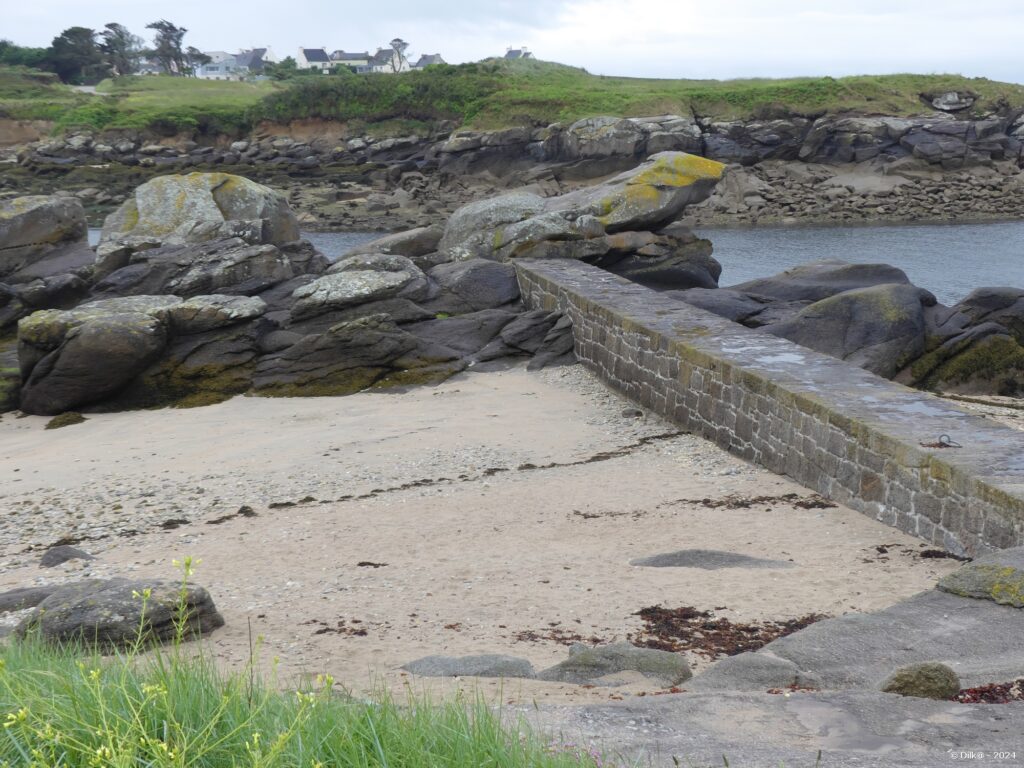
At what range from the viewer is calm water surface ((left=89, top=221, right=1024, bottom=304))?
100 feet

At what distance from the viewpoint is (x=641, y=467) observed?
991 cm

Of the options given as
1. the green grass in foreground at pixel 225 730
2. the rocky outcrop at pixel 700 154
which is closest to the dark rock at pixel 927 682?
the green grass in foreground at pixel 225 730

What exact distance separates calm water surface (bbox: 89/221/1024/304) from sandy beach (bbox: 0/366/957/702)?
707 inches

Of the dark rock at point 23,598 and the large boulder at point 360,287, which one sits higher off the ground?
the large boulder at point 360,287

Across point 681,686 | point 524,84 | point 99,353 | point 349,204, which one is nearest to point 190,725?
point 681,686

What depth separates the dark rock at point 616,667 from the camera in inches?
199

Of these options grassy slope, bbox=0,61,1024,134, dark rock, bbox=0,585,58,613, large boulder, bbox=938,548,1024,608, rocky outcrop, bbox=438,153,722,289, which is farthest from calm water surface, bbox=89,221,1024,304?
dark rock, bbox=0,585,58,613

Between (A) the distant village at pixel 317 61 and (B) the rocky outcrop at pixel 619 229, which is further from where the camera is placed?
(A) the distant village at pixel 317 61

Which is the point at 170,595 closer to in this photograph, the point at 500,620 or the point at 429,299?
the point at 500,620

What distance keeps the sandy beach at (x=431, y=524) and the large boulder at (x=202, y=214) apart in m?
5.61

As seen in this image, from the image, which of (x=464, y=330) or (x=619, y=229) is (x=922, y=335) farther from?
(x=464, y=330)

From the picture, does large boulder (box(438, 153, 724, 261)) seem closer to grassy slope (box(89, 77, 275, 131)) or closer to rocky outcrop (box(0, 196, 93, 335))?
rocky outcrop (box(0, 196, 93, 335))

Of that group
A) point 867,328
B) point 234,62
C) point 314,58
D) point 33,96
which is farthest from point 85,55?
point 867,328

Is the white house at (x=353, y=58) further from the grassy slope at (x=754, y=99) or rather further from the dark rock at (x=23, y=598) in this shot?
the dark rock at (x=23, y=598)
